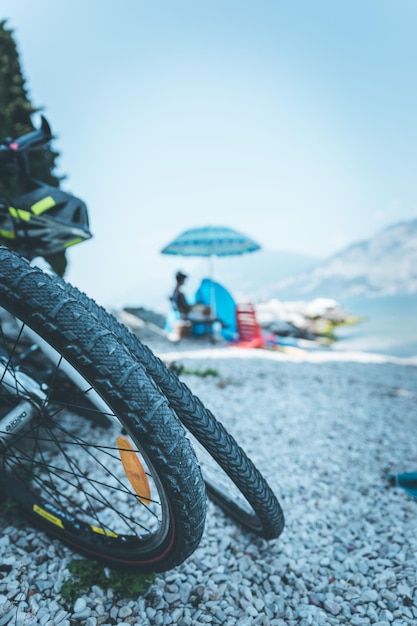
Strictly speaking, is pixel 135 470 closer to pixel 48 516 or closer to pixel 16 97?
pixel 48 516

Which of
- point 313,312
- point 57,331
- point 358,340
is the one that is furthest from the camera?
point 313,312

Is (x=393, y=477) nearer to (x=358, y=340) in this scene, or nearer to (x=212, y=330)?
(x=212, y=330)

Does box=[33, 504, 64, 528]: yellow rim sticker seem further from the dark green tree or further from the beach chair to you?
the dark green tree

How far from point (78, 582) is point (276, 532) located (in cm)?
110

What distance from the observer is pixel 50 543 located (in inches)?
73.9

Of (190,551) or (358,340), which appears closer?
(190,551)

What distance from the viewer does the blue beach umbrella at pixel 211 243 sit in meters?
12.2

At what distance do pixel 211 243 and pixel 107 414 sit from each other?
11963 millimetres

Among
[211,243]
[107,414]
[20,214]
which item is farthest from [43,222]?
[211,243]

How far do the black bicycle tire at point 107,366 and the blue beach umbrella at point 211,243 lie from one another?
11.1 metres

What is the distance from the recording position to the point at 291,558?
2.09m

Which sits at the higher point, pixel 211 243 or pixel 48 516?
pixel 211 243

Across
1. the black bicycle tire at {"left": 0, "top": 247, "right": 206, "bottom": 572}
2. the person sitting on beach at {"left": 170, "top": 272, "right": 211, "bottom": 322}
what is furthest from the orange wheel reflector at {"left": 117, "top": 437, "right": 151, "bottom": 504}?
the person sitting on beach at {"left": 170, "top": 272, "right": 211, "bottom": 322}

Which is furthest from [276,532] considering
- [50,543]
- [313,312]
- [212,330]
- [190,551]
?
[313,312]
